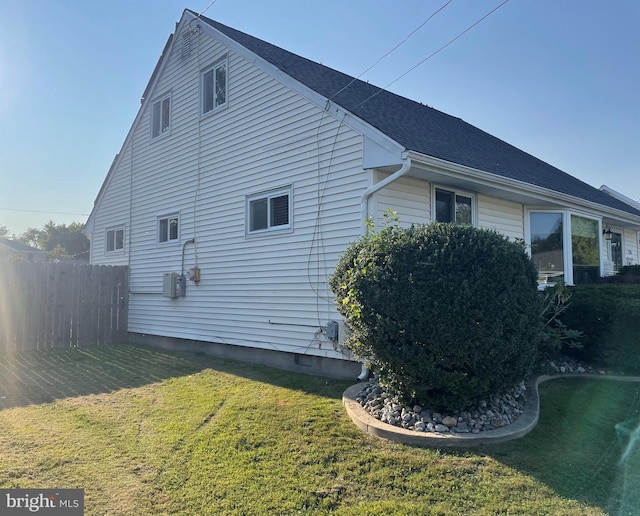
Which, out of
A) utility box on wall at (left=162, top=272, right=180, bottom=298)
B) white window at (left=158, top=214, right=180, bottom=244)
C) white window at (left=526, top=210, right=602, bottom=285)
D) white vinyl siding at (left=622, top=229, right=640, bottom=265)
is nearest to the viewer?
white window at (left=526, top=210, right=602, bottom=285)

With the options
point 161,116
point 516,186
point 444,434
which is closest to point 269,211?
point 516,186

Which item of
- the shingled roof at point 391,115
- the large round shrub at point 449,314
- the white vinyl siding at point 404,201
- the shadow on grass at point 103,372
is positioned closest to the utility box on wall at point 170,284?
the shadow on grass at point 103,372

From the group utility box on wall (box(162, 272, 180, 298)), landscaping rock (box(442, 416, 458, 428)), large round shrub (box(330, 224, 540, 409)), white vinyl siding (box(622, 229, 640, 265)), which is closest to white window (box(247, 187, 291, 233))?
utility box on wall (box(162, 272, 180, 298))

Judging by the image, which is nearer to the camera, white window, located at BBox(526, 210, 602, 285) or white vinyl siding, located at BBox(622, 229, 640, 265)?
white window, located at BBox(526, 210, 602, 285)

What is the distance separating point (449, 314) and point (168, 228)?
867cm

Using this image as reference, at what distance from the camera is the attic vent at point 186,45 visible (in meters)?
11.1

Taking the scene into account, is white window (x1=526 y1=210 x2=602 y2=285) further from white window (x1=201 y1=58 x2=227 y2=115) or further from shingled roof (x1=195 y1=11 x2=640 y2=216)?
white window (x1=201 y1=58 x2=227 y2=115)

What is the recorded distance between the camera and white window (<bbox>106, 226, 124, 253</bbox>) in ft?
44.2

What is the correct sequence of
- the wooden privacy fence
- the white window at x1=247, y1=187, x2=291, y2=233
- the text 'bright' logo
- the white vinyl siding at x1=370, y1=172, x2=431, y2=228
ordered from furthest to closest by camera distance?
the wooden privacy fence
the white window at x1=247, y1=187, x2=291, y2=233
the white vinyl siding at x1=370, y1=172, x2=431, y2=228
the text 'bright' logo

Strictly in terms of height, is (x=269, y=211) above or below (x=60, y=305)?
above

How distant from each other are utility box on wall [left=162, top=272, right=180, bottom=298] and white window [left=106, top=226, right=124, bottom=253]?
3424 mm

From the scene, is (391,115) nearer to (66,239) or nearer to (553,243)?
(553,243)

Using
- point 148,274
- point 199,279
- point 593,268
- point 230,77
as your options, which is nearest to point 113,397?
point 199,279

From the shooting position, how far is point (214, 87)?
10281 mm
